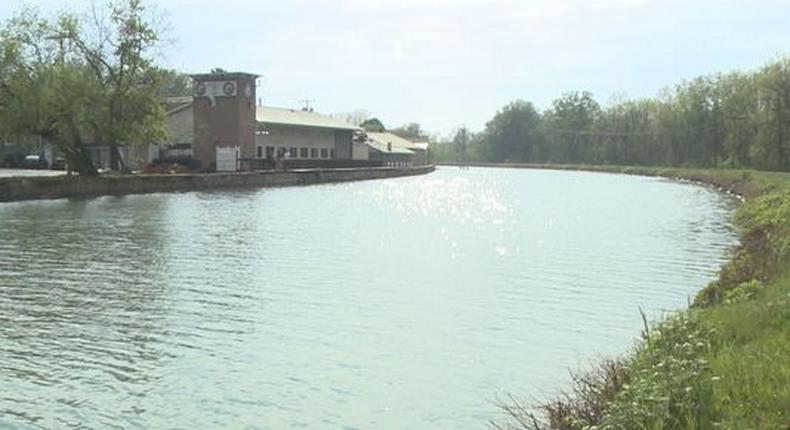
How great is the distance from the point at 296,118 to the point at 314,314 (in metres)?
61.1

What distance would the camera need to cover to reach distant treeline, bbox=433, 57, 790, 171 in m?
74.1

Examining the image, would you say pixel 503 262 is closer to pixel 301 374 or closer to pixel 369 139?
pixel 301 374

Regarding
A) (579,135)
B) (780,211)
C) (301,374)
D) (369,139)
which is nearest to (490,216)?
(780,211)

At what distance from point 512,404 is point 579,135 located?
117 metres

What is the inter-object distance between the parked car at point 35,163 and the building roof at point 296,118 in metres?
15.2

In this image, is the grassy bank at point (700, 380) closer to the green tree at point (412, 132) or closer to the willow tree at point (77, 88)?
the willow tree at point (77, 88)

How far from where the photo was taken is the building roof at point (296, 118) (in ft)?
223

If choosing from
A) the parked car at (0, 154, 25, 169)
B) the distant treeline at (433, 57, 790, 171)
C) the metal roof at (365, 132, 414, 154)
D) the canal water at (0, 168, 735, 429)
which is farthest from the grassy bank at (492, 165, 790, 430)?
the metal roof at (365, 132, 414, 154)

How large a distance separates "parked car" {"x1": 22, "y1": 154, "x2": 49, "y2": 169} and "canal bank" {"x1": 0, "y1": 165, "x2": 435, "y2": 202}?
15.9 m

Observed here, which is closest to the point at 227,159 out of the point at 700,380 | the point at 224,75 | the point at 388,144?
the point at 224,75

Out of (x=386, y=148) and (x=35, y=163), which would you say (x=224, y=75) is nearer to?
(x=35, y=163)

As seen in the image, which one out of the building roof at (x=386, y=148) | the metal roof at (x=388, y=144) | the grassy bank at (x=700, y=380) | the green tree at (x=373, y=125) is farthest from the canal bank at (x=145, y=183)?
the green tree at (x=373, y=125)

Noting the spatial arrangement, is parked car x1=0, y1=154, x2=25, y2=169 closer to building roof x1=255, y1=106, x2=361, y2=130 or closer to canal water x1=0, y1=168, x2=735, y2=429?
building roof x1=255, y1=106, x2=361, y2=130

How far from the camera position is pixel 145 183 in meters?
46.4
